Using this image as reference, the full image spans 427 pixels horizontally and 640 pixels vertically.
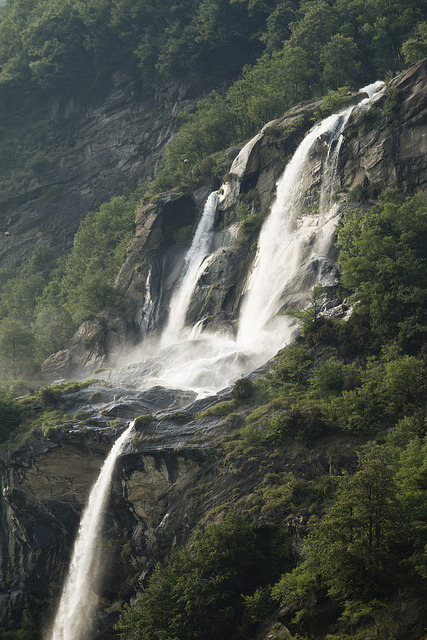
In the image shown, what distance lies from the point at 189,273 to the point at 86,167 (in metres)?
40.3

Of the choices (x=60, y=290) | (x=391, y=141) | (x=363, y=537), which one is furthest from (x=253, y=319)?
(x=60, y=290)

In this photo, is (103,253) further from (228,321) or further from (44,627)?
(44,627)

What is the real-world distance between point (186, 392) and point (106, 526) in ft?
26.6

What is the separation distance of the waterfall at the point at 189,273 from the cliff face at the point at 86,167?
88.2 ft

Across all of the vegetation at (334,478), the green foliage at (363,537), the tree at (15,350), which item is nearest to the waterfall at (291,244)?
the vegetation at (334,478)

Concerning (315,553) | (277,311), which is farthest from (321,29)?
(315,553)

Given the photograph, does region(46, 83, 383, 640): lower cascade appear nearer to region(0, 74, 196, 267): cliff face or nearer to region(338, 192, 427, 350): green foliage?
region(338, 192, 427, 350): green foliage

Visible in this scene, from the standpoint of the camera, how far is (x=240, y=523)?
24172mm

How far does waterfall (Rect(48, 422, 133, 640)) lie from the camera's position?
30.9m

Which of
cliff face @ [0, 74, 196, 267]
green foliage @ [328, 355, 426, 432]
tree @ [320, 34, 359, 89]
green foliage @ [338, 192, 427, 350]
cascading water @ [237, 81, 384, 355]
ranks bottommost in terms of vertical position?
green foliage @ [328, 355, 426, 432]

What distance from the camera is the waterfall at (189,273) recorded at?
164 feet

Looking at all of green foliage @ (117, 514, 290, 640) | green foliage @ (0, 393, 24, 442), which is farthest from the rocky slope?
green foliage @ (117, 514, 290, 640)

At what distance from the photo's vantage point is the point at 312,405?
28.3m

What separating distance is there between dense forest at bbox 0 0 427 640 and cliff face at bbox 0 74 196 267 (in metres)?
10.2
